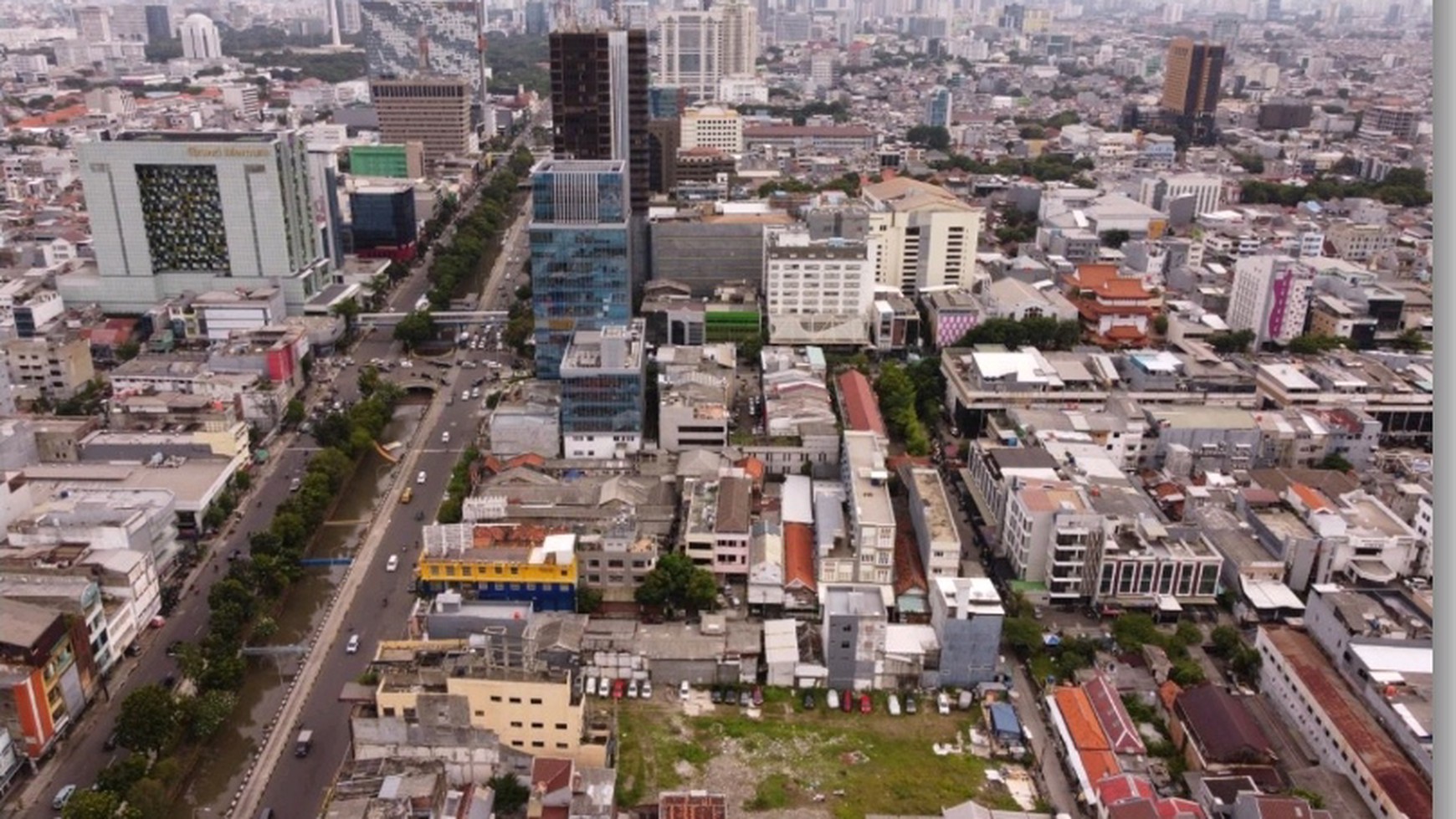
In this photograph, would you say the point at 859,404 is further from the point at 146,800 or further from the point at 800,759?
the point at 146,800

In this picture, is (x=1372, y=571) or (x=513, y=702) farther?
(x=1372, y=571)

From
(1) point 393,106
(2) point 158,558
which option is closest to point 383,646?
(2) point 158,558

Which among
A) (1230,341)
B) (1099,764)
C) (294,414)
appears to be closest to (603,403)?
(294,414)

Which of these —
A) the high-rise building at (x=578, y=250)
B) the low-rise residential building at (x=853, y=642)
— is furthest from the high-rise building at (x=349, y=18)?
the low-rise residential building at (x=853, y=642)

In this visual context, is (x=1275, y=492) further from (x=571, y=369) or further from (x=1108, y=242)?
(x=1108, y=242)

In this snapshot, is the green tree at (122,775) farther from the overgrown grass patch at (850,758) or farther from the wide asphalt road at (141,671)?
the overgrown grass patch at (850,758)

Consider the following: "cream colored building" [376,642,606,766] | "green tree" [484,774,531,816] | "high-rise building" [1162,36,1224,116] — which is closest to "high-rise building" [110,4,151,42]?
"high-rise building" [1162,36,1224,116]

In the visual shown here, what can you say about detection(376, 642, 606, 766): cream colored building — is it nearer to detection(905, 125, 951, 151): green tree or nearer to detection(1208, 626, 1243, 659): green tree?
detection(1208, 626, 1243, 659): green tree
